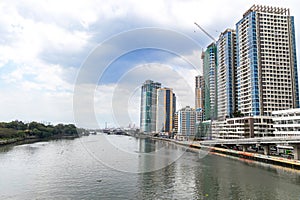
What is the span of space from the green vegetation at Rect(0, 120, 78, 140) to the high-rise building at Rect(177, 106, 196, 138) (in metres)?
20.5

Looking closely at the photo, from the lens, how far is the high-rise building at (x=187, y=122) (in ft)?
142

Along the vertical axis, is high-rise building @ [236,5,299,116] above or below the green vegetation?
above

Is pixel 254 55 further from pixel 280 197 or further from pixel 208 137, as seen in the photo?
pixel 280 197

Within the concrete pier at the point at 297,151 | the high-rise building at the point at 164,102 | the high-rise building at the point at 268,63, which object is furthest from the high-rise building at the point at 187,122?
the high-rise building at the point at 164,102

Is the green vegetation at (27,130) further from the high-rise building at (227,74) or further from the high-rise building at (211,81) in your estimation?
the high-rise building at (227,74)

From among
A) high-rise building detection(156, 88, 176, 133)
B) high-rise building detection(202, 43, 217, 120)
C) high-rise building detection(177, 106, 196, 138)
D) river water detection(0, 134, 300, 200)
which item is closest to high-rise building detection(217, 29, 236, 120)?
high-rise building detection(202, 43, 217, 120)

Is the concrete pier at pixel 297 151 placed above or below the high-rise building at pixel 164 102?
below

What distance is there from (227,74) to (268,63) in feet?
21.6

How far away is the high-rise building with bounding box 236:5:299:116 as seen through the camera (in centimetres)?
2752

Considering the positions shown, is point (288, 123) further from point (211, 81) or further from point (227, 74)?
point (211, 81)

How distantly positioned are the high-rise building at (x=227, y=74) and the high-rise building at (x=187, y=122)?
7720mm

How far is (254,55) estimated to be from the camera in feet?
91.7

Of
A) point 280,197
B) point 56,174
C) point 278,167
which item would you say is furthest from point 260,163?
point 56,174

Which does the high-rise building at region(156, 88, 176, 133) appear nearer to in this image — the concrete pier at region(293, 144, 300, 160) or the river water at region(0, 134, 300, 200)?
the river water at region(0, 134, 300, 200)
